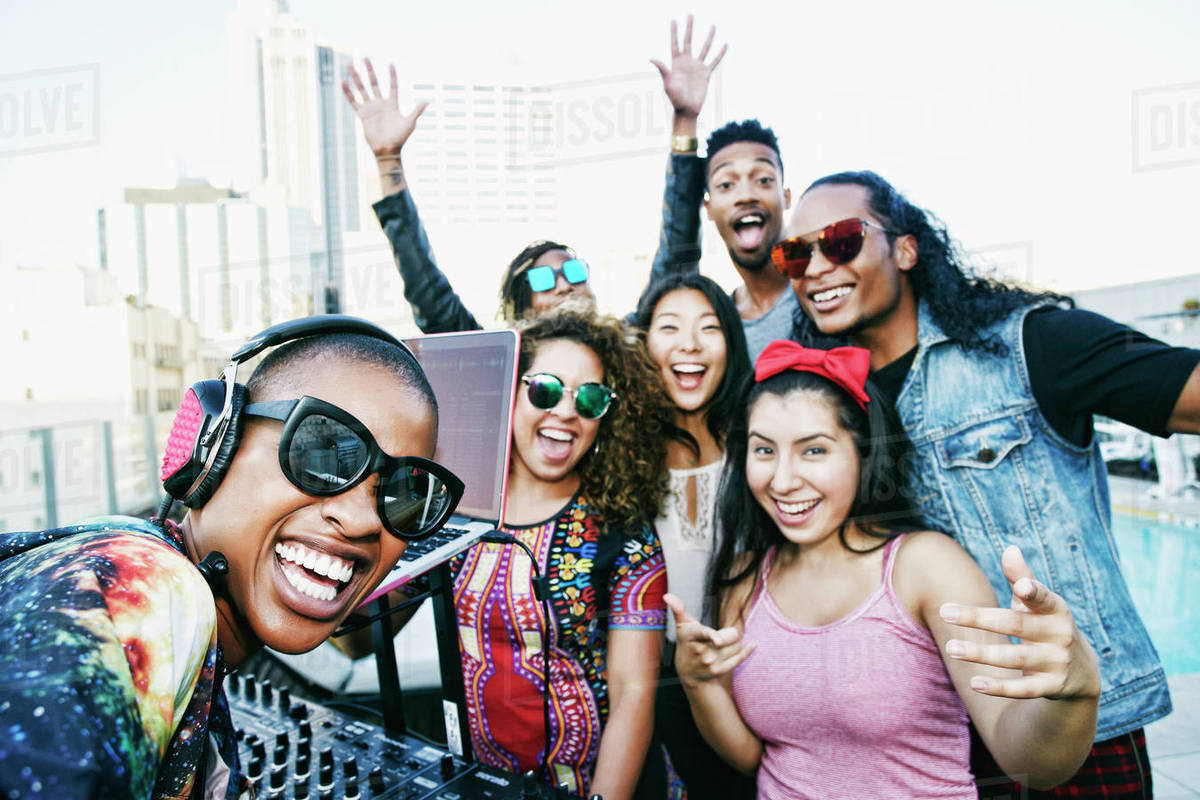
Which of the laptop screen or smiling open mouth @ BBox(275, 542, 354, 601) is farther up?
the laptop screen

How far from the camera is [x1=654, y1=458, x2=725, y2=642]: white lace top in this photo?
209 cm

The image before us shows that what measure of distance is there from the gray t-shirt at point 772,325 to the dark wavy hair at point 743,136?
1.84 feet

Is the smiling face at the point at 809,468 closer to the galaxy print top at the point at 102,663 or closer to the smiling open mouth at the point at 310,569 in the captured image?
the smiling open mouth at the point at 310,569

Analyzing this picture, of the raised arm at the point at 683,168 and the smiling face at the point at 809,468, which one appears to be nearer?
the smiling face at the point at 809,468

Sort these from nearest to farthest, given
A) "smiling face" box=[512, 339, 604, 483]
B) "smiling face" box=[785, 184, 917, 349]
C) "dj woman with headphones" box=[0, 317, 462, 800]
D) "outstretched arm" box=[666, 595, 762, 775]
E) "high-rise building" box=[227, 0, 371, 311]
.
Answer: "dj woman with headphones" box=[0, 317, 462, 800] → "outstretched arm" box=[666, 595, 762, 775] → "smiling face" box=[512, 339, 604, 483] → "smiling face" box=[785, 184, 917, 349] → "high-rise building" box=[227, 0, 371, 311]

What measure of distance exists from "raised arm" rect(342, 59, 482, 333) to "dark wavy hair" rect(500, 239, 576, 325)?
27 centimetres

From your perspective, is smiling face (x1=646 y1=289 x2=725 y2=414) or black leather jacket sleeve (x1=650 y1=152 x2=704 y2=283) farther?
black leather jacket sleeve (x1=650 y1=152 x2=704 y2=283)

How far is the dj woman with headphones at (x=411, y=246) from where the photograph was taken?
2.54 m

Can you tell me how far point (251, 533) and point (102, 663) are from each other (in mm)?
322

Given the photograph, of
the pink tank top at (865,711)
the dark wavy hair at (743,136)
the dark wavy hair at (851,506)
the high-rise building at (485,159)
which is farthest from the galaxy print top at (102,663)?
the high-rise building at (485,159)

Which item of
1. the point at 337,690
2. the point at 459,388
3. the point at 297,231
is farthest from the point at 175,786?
the point at 297,231

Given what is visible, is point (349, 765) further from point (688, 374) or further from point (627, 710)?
point (688, 374)

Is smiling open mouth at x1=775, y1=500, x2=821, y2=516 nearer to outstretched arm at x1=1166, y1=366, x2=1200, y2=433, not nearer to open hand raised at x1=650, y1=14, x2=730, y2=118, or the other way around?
outstretched arm at x1=1166, y1=366, x2=1200, y2=433

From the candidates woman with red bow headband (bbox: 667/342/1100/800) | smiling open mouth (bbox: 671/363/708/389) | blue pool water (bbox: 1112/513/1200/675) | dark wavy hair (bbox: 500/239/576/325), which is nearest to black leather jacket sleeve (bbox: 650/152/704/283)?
dark wavy hair (bbox: 500/239/576/325)
